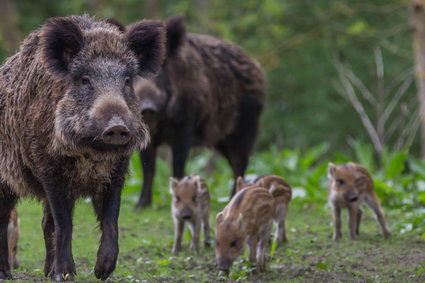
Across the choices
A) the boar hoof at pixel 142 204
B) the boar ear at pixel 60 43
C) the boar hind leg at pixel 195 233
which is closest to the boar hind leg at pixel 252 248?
the boar hind leg at pixel 195 233

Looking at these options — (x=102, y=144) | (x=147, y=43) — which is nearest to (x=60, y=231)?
(x=102, y=144)

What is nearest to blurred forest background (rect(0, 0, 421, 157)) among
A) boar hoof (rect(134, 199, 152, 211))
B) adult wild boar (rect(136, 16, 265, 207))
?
adult wild boar (rect(136, 16, 265, 207))

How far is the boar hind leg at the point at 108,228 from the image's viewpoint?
6414 mm

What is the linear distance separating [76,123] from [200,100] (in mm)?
5856

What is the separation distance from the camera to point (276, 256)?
8555 millimetres

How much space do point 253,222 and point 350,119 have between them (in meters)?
Result: 20.0

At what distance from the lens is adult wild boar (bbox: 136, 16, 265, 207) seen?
460 inches

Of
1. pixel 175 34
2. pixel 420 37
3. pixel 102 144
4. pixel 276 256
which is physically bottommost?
pixel 276 256

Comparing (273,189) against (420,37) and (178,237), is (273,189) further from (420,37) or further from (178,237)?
(420,37)

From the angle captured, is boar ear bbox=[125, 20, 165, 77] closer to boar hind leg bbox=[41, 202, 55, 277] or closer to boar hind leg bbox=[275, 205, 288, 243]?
boar hind leg bbox=[41, 202, 55, 277]

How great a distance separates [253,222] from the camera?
303 inches

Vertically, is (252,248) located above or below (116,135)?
below

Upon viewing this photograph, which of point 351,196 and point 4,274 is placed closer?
point 4,274

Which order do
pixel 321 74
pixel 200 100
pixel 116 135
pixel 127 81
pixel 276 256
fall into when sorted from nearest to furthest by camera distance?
pixel 116 135 → pixel 127 81 → pixel 276 256 → pixel 200 100 → pixel 321 74
